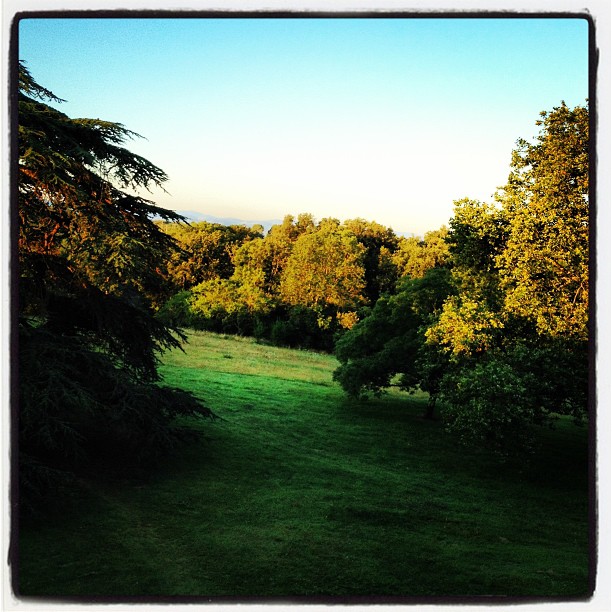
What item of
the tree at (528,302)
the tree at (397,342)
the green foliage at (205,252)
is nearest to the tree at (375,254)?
the tree at (397,342)

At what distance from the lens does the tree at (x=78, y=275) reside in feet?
16.3

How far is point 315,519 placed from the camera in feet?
18.7

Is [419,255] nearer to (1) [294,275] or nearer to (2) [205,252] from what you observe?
(1) [294,275]

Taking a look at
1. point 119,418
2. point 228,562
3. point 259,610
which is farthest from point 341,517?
point 119,418

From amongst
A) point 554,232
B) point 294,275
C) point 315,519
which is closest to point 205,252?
point 294,275

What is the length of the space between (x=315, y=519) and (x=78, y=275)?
3.44 meters

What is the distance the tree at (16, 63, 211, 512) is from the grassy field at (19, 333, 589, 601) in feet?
2.30

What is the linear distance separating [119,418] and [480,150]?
4.77 metres

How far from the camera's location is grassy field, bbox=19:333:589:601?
4141 mm

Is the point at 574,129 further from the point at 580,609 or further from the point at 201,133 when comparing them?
the point at 580,609

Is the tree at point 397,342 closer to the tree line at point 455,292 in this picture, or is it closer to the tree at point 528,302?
the tree line at point 455,292

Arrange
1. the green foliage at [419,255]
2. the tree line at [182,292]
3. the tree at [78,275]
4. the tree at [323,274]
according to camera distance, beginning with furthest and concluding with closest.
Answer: the tree at [323,274], the green foliage at [419,255], the tree line at [182,292], the tree at [78,275]

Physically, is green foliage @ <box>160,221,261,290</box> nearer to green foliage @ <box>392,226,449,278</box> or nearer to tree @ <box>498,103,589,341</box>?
green foliage @ <box>392,226,449,278</box>

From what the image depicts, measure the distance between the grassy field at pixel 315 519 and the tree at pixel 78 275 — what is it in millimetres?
702
